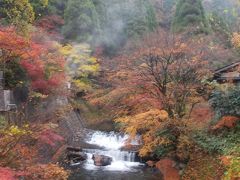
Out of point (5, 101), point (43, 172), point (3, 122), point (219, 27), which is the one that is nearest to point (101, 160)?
point (5, 101)

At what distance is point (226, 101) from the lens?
1850 centimetres

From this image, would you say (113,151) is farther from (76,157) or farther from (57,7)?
(57,7)

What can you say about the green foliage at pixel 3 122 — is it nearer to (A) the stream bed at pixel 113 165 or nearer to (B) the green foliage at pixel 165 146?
(A) the stream bed at pixel 113 165

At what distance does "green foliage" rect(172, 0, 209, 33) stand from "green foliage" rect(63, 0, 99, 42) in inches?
397

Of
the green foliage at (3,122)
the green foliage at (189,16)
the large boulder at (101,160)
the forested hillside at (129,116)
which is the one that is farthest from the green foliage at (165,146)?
the green foliage at (189,16)

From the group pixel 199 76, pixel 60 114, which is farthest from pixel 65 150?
pixel 199 76

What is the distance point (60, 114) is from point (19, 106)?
4.01 m

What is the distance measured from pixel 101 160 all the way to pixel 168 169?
4908 mm

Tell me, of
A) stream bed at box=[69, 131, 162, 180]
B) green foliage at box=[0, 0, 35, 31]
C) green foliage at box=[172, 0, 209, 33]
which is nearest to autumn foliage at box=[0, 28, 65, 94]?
green foliage at box=[0, 0, 35, 31]

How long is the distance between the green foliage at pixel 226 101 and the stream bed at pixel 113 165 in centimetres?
537

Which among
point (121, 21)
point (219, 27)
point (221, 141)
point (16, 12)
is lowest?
point (221, 141)

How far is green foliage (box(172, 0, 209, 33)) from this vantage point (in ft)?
126

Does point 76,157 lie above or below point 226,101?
below

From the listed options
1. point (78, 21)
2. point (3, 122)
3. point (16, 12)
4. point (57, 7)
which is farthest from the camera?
point (57, 7)
